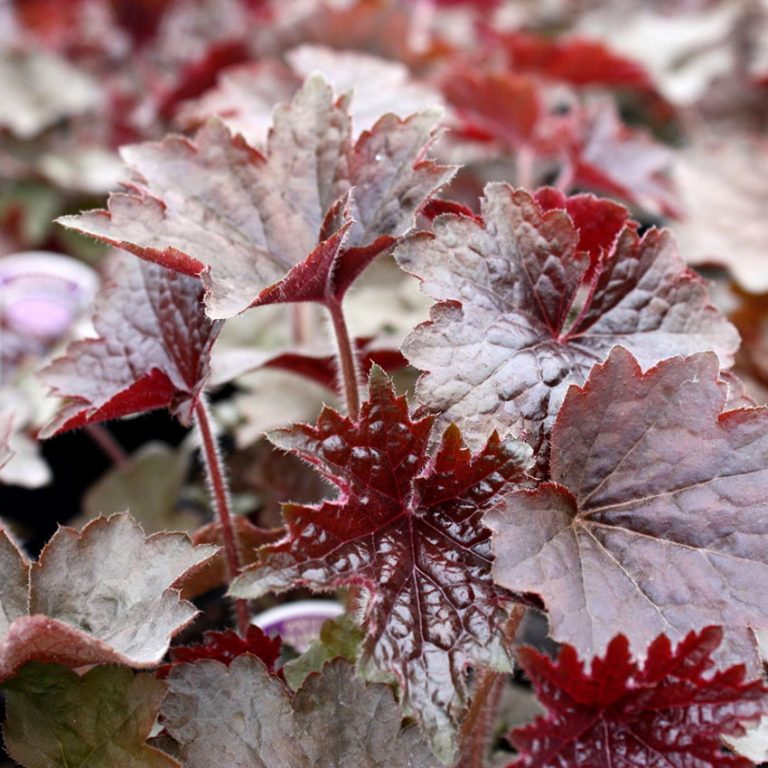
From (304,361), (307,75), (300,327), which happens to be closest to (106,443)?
(300,327)

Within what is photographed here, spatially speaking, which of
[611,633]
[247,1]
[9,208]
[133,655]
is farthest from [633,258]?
[247,1]

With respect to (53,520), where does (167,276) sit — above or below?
above

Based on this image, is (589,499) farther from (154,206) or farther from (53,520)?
(53,520)

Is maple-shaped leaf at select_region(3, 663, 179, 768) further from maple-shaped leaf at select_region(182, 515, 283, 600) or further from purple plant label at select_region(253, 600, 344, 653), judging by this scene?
purple plant label at select_region(253, 600, 344, 653)

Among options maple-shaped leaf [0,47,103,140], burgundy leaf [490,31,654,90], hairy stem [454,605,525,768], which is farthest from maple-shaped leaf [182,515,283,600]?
maple-shaped leaf [0,47,103,140]

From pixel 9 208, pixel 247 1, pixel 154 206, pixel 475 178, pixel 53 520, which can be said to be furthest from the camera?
pixel 247 1

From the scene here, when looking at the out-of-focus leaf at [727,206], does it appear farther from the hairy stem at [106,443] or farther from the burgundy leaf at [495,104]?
the hairy stem at [106,443]

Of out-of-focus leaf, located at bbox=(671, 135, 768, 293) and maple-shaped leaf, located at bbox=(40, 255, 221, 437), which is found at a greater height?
A: maple-shaped leaf, located at bbox=(40, 255, 221, 437)
